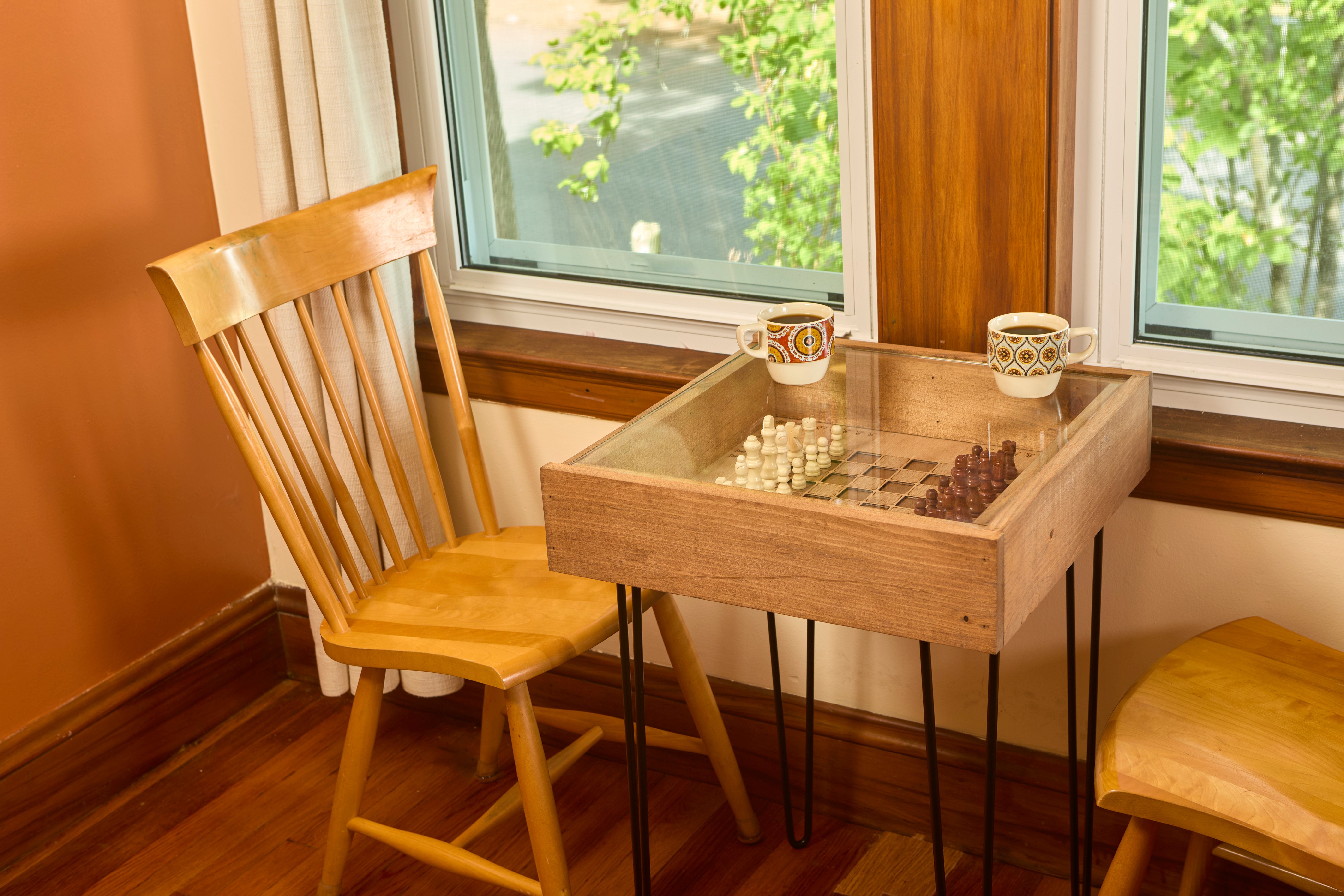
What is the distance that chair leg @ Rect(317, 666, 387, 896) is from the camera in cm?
169

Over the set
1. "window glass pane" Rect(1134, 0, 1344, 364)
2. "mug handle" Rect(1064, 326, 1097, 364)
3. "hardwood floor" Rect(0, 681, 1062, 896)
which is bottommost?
"hardwood floor" Rect(0, 681, 1062, 896)

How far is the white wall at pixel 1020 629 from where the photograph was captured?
157 cm

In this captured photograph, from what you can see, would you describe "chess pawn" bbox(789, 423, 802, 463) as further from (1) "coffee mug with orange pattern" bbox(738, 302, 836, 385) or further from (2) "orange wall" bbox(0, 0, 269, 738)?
(2) "orange wall" bbox(0, 0, 269, 738)

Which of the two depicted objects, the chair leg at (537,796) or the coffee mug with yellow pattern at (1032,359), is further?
the chair leg at (537,796)

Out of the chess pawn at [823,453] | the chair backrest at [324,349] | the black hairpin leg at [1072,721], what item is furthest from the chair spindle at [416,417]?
the black hairpin leg at [1072,721]

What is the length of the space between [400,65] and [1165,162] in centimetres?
118

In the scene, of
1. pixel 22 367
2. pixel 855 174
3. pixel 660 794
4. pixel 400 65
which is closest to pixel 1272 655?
pixel 855 174

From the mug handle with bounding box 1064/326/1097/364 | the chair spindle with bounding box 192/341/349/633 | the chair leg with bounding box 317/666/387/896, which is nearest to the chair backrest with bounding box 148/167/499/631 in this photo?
the chair spindle with bounding box 192/341/349/633

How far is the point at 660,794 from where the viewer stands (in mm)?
2035

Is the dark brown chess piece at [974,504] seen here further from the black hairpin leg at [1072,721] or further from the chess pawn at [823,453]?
the black hairpin leg at [1072,721]

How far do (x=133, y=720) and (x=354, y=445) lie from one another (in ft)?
2.43

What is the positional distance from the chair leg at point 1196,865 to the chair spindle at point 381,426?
1.06 meters

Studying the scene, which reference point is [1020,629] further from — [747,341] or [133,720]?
[133,720]

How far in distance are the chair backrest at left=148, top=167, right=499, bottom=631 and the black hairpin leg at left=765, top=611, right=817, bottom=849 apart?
45cm
